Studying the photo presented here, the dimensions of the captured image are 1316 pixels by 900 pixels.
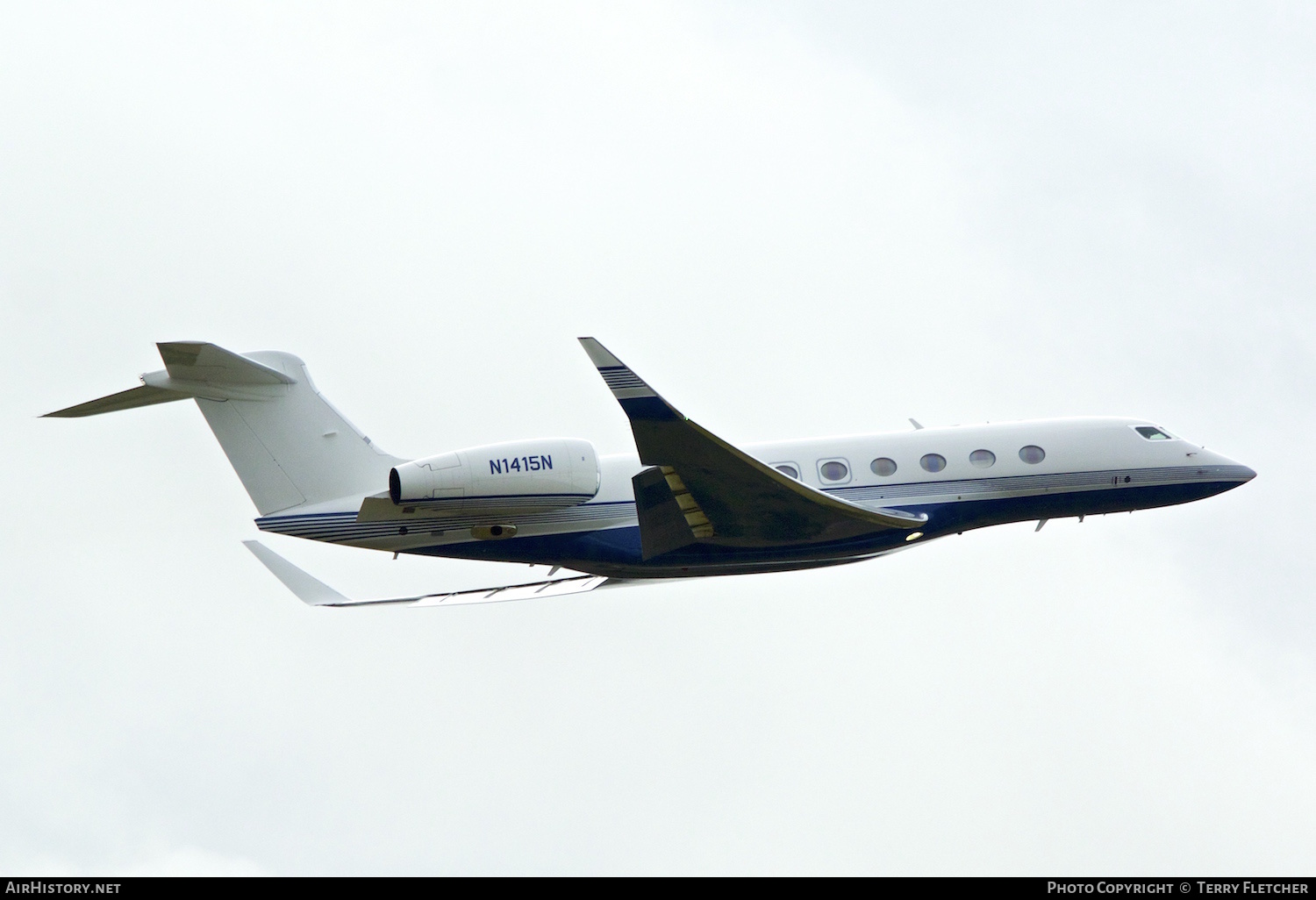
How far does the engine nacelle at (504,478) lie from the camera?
1744cm

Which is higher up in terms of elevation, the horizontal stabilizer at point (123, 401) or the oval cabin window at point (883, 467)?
the horizontal stabilizer at point (123, 401)

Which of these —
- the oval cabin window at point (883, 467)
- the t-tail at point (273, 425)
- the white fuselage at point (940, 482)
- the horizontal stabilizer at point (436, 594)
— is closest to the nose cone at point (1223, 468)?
the white fuselage at point (940, 482)

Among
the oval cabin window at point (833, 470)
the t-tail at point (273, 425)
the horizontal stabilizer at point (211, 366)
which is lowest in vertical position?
the oval cabin window at point (833, 470)

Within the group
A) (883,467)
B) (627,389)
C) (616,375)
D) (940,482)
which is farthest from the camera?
(940,482)

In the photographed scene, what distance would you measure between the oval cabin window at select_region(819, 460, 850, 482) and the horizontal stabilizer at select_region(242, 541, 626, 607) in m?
3.48

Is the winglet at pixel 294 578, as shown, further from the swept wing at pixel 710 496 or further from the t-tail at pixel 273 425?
the swept wing at pixel 710 496

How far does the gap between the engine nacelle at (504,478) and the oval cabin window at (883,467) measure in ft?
13.2

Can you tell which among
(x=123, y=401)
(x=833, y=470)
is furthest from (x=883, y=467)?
(x=123, y=401)

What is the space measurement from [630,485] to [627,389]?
132 inches

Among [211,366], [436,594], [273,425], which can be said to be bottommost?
[436,594]

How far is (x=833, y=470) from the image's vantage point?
1970cm

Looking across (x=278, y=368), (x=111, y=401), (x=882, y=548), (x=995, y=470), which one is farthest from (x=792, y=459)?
(x=111, y=401)

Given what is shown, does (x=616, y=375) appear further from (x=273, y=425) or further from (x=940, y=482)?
(x=940, y=482)

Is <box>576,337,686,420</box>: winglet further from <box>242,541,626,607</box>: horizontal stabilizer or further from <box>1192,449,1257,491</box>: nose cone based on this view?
<box>1192,449,1257,491</box>: nose cone
